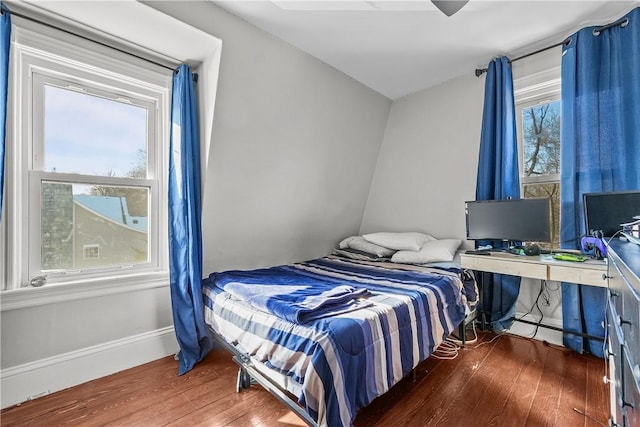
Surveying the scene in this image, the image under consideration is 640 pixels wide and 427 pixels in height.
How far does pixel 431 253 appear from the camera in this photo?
8.66 ft

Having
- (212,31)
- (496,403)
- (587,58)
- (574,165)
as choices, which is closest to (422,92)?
(587,58)

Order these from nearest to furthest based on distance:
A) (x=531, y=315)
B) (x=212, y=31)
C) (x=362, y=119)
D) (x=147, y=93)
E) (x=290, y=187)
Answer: (x=212, y=31) < (x=147, y=93) < (x=531, y=315) < (x=290, y=187) < (x=362, y=119)

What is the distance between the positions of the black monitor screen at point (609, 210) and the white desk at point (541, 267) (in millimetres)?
266

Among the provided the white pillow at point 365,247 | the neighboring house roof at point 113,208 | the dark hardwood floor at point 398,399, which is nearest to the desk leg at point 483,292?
the dark hardwood floor at point 398,399

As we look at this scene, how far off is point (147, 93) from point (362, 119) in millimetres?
2035

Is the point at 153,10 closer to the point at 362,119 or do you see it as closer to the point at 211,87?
the point at 211,87

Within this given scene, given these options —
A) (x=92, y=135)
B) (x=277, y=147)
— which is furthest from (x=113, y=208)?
(x=277, y=147)

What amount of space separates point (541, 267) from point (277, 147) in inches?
86.4

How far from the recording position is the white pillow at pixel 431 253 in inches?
103

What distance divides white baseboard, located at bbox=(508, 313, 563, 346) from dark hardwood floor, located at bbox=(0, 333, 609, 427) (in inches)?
10.3

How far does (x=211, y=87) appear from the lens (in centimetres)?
209

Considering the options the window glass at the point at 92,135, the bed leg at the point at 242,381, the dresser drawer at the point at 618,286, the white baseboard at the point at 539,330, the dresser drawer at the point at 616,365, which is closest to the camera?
the dresser drawer at the point at 618,286

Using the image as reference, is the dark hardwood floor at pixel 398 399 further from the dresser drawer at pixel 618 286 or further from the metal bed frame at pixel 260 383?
the dresser drawer at pixel 618 286

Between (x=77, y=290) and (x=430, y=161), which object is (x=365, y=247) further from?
(x=77, y=290)
